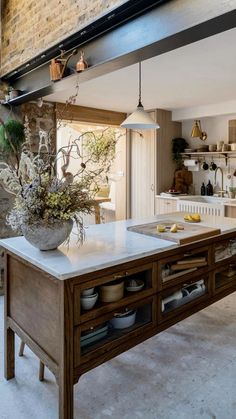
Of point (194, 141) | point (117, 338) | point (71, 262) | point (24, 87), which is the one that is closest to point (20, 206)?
point (71, 262)

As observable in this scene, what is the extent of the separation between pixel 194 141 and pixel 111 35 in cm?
356

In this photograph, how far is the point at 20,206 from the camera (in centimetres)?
179

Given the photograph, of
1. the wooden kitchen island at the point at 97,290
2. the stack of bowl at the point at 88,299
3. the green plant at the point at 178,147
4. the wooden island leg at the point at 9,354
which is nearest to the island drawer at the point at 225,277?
the wooden kitchen island at the point at 97,290

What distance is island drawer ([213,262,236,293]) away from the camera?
250 cm

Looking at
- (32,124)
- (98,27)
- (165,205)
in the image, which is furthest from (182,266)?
(165,205)

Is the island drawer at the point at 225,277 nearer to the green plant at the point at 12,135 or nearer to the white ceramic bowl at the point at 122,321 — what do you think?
the white ceramic bowl at the point at 122,321

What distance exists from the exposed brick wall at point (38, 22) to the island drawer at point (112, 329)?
1.98 m

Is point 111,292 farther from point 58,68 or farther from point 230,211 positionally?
point 230,211

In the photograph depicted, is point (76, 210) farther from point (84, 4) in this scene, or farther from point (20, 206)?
point (84, 4)

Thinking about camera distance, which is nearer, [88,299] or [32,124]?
[88,299]

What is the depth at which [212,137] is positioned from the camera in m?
5.34

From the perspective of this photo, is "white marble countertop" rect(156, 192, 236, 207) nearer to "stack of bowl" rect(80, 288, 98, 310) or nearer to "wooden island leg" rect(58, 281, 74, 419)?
"stack of bowl" rect(80, 288, 98, 310)

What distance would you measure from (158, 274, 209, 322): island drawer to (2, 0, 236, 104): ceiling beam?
1.54 metres

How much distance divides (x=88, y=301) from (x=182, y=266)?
29.2 inches
